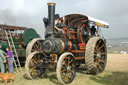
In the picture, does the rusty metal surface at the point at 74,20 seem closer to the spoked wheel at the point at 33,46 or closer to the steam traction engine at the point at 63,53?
the steam traction engine at the point at 63,53

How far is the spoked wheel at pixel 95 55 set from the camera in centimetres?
610

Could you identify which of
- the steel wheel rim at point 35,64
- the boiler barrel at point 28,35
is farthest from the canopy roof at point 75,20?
the steel wheel rim at point 35,64

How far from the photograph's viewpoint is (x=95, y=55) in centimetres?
678

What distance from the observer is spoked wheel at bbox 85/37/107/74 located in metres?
6.10

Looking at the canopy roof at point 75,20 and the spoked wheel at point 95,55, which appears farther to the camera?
the canopy roof at point 75,20

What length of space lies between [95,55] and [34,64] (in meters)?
2.64

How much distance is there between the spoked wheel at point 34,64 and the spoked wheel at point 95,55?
184 centimetres

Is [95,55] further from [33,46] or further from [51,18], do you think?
[33,46]

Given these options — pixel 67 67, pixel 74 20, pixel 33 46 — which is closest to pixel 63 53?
pixel 67 67

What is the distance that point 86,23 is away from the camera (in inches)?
288

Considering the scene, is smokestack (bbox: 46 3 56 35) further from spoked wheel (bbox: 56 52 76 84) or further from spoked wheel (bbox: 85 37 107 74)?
spoked wheel (bbox: 85 37 107 74)

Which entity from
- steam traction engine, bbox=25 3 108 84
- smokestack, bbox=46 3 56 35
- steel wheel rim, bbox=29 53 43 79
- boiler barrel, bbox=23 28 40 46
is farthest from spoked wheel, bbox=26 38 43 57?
smokestack, bbox=46 3 56 35

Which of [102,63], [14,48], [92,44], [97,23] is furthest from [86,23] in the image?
[14,48]

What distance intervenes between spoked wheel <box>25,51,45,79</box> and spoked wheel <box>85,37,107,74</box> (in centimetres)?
184
